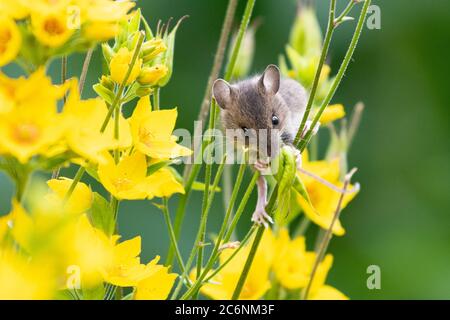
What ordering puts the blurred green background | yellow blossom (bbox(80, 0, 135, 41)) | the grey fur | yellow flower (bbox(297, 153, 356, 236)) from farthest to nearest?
the blurred green background, the grey fur, yellow flower (bbox(297, 153, 356, 236)), yellow blossom (bbox(80, 0, 135, 41))

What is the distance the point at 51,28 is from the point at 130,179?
0.16 meters

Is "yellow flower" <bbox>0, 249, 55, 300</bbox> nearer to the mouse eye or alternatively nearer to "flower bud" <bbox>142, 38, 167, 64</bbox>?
"flower bud" <bbox>142, 38, 167, 64</bbox>

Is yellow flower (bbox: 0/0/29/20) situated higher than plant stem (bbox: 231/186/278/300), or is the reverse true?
yellow flower (bbox: 0/0/29/20)

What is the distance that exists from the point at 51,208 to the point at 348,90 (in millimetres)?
1370

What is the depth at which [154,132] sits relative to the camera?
71 cm

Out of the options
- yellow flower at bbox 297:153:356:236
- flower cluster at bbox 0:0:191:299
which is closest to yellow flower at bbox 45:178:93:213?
flower cluster at bbox 0:0:191:299

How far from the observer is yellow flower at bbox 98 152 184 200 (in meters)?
0.67

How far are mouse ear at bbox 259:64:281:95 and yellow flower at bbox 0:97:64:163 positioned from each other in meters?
0.48

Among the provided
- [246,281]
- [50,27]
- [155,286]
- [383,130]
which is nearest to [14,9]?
[50,27]

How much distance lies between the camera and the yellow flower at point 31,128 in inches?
20.2

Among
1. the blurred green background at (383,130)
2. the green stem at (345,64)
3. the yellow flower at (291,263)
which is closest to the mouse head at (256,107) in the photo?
the yellow flower at (291,263)

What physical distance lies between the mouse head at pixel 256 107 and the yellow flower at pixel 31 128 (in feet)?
1.58

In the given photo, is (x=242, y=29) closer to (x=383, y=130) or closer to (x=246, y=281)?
(x=246, y=281)

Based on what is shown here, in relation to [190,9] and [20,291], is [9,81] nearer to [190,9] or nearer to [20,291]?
[20,291]
